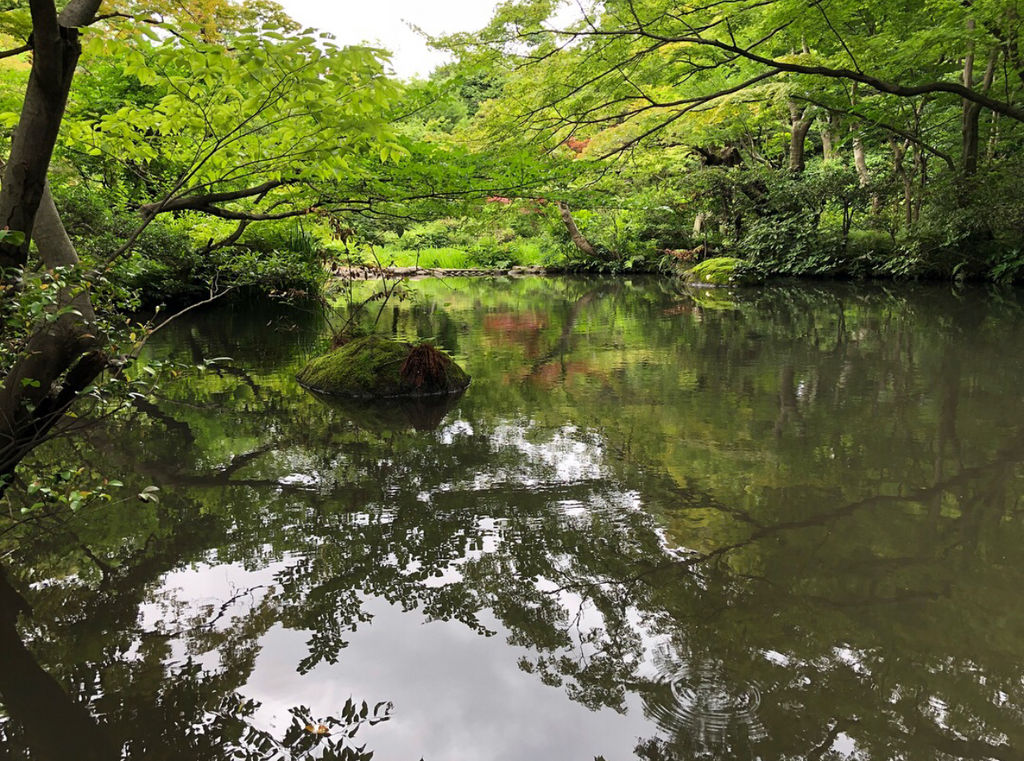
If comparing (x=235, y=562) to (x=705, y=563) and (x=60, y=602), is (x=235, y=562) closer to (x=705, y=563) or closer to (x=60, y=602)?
(x=60, y=602)

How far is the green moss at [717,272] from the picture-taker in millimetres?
18234

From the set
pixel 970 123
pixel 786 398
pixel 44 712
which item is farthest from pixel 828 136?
pixel 44 712

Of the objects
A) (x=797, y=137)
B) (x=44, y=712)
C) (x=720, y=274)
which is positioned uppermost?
(x=797, y=137)

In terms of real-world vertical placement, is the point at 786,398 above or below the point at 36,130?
below

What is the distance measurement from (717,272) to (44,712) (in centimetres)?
1856

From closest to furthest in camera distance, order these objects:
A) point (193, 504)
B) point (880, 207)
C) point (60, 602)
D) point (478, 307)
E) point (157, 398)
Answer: point (60, 602) < point (193, 504) < point (157, 398) < point (478, 307) < point (880, 207)

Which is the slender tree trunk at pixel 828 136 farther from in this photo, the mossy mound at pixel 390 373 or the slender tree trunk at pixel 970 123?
the mossy mound at pixel 390 373

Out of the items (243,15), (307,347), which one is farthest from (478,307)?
(243,15)

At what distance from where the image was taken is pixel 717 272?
733 inches

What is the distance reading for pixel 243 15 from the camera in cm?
539

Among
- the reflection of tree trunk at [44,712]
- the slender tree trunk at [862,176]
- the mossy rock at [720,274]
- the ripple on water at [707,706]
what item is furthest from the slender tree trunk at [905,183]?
the reflection of tree trunk at [44,712]

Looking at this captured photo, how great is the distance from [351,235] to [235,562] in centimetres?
399

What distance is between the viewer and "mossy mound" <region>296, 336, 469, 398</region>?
611 centimetres

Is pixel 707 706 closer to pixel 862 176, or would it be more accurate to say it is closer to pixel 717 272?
pixel 717 272
